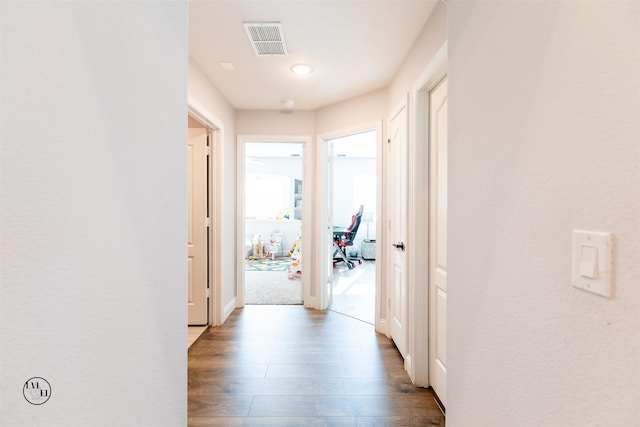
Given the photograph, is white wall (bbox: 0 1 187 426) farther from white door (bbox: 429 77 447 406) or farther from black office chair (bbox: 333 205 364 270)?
black office chair (bbox: 333 205 364 270)

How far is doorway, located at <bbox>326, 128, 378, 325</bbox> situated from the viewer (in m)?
4.07

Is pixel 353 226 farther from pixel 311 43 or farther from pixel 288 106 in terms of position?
pixel 311 43

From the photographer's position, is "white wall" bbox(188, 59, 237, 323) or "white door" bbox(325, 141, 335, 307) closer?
"white wall" bbox(188, 59, 237, 323)

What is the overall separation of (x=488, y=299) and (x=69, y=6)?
4.15ft

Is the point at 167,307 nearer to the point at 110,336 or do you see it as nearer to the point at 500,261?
the point at 110,336

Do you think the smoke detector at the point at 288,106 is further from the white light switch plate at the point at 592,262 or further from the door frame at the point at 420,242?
the white light switch plate at the point at 592,262

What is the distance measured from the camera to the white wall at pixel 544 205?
0.54 m

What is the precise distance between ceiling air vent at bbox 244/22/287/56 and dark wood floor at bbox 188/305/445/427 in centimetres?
243

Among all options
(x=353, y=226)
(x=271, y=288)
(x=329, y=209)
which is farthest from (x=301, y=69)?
(x=353, y=226)

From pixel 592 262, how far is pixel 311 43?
87.2 inches

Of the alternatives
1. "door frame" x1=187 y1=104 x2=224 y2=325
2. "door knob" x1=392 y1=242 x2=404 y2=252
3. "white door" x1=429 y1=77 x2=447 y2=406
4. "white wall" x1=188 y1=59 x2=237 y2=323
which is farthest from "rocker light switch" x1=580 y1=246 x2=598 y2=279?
"door frame" x1=187 y1=104 x2=224 y2=325

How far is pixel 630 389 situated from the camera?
1.73 ft

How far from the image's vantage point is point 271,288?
15.5 feet

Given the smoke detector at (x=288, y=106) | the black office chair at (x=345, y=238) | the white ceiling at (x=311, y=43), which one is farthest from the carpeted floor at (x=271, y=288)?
the white ceiling at (x=311, y=43)
